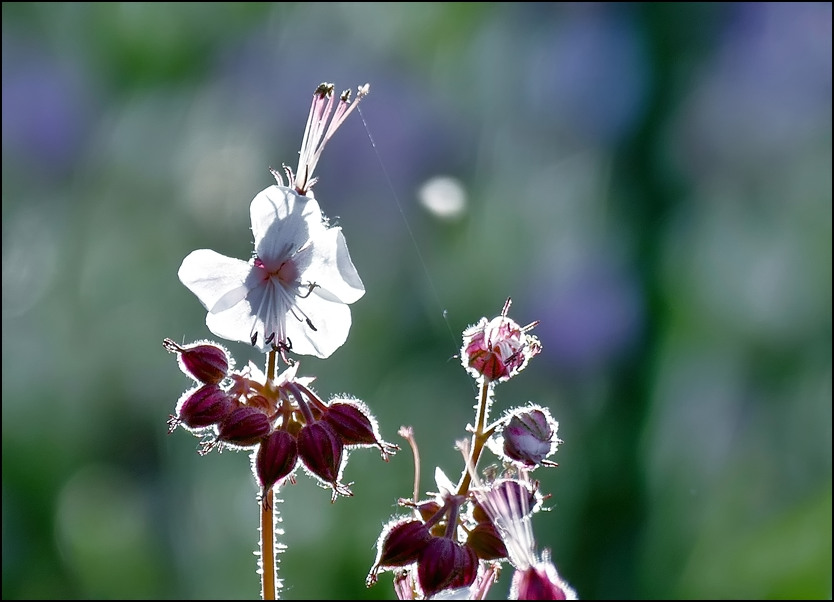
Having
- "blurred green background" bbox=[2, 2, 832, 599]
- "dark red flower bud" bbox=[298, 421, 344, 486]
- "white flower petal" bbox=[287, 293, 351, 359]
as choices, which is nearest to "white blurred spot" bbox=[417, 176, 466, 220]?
"blurred green background" bbox=[2, 2, 832, 599]

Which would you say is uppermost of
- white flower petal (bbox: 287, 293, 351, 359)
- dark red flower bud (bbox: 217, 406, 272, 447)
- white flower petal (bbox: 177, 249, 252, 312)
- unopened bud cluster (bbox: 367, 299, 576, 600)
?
white flower petal (bbox: 177, 249, 252, 312)

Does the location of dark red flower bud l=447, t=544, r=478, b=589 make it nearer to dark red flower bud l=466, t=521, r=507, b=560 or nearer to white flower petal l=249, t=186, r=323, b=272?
dark red flower bud l=466, t=521, r=507, b=560

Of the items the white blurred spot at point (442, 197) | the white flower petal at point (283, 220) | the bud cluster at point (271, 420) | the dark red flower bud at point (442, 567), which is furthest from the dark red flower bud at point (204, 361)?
the white blurred spot at point (442, 197)

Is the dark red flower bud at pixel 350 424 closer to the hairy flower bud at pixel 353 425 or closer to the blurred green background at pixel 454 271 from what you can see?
the hairy flower bud at pixel 353 425

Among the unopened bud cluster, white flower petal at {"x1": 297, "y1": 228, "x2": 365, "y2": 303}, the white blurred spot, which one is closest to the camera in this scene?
the unopened bud cluster

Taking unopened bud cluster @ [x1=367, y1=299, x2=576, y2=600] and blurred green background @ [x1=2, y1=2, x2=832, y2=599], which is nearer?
unopened bud cluster @ [x1=367, y1=299, x2=576, y2=600]

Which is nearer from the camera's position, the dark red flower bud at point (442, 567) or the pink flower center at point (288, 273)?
the dark red flower bud at point (442, 567)

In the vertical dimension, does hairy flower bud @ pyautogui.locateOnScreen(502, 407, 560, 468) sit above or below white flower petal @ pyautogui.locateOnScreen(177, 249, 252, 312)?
below
